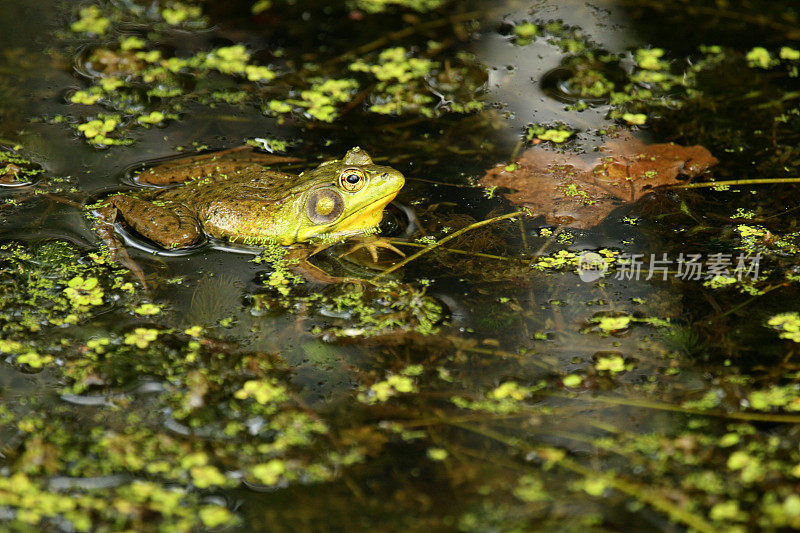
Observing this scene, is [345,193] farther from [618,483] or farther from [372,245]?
[618,483]

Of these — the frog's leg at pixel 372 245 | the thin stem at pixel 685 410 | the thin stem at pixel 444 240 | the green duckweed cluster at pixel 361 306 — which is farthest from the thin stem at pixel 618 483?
the frog's leg at pixel 372 245

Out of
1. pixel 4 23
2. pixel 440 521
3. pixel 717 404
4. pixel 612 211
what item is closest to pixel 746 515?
pixel 717 404

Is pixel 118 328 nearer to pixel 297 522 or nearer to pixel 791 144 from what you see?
pixel 297 522

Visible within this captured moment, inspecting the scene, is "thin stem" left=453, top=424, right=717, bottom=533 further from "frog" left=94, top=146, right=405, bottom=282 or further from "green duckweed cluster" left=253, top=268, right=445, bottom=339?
"frog" left=94, top=146, right=405, bottom=282

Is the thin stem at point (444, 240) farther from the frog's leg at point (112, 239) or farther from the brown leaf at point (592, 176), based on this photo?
the frog's leg at point (112, 239)

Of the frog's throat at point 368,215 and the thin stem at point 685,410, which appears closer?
the thin stem at point 685,410

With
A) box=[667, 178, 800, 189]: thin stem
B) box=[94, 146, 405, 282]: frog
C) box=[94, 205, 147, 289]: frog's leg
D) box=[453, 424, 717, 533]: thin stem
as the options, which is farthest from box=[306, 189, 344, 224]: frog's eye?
box=[667, 178, 800, 189]: thin stem
